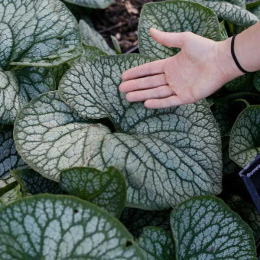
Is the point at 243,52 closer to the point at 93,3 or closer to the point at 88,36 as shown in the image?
the point at 88,36

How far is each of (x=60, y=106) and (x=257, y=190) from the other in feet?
1.88

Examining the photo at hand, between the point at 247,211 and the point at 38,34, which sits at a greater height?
the point at 38,34

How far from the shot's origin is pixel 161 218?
121cm

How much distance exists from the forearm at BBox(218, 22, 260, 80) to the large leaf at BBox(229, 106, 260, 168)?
144mm

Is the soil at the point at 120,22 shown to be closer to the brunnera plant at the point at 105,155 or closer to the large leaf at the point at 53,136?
the brunnera plant at the point at 105,155

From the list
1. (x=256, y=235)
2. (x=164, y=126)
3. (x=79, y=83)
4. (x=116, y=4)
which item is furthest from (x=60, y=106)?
(x=116, y=4)

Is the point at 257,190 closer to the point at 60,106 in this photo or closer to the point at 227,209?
the point at 227,209

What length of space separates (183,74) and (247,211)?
44 centimetres

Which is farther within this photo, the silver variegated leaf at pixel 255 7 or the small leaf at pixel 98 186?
the silver variegated leaf at pixel 255 7

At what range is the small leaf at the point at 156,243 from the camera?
1.06m

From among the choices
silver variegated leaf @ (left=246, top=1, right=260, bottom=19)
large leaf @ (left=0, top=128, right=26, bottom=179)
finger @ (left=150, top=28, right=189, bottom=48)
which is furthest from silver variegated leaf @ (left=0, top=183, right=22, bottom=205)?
silver variegated leaf @ (left=246, top=1, right=260, bottom=19)

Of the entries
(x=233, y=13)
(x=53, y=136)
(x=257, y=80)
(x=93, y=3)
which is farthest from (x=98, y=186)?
→ (x=93, y=3)

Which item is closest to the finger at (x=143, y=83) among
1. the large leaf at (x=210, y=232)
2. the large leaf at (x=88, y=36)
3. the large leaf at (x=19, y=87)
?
the large leaf at (x=19, y=87)

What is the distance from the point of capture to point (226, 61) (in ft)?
3.86
